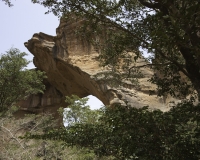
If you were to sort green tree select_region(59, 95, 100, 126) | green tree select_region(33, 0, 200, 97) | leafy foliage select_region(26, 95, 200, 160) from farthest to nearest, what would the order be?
green tree select_region(59, 95, 100, 126)
green tree select_region(33, 0, 200, 97)
leafy foliage select_region(26, 95, 200, 160)

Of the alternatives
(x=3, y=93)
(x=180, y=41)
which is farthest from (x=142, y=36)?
(x=3, y=93)

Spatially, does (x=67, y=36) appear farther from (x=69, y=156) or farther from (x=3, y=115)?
(x=69, y=156)

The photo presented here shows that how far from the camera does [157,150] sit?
3756 mm

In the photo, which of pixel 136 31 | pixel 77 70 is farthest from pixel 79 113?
pixel 136 31

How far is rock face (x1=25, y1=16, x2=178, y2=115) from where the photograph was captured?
551 inches

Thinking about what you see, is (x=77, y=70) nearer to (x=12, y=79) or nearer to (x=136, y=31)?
(x=12, y=79)

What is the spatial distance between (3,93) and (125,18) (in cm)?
960

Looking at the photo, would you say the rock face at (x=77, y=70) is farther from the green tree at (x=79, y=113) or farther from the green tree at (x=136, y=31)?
the green tree at (x=136, y=31)

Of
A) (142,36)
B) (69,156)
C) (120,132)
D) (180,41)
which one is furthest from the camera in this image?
(69,156)

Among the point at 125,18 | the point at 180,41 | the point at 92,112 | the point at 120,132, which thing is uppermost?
the point at 125,18

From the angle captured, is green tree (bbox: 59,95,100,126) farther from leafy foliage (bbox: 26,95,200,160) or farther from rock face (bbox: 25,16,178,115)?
leafy foliage (bbox: 26,95,200,160)

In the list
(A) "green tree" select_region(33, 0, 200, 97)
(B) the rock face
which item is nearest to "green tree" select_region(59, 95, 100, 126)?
(B) the rock face

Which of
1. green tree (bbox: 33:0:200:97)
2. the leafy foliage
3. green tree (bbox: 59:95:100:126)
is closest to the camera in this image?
the leafy foliage

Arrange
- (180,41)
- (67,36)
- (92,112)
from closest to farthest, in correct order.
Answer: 1. (180,41)
2. (92,112)
3. (67,36)
